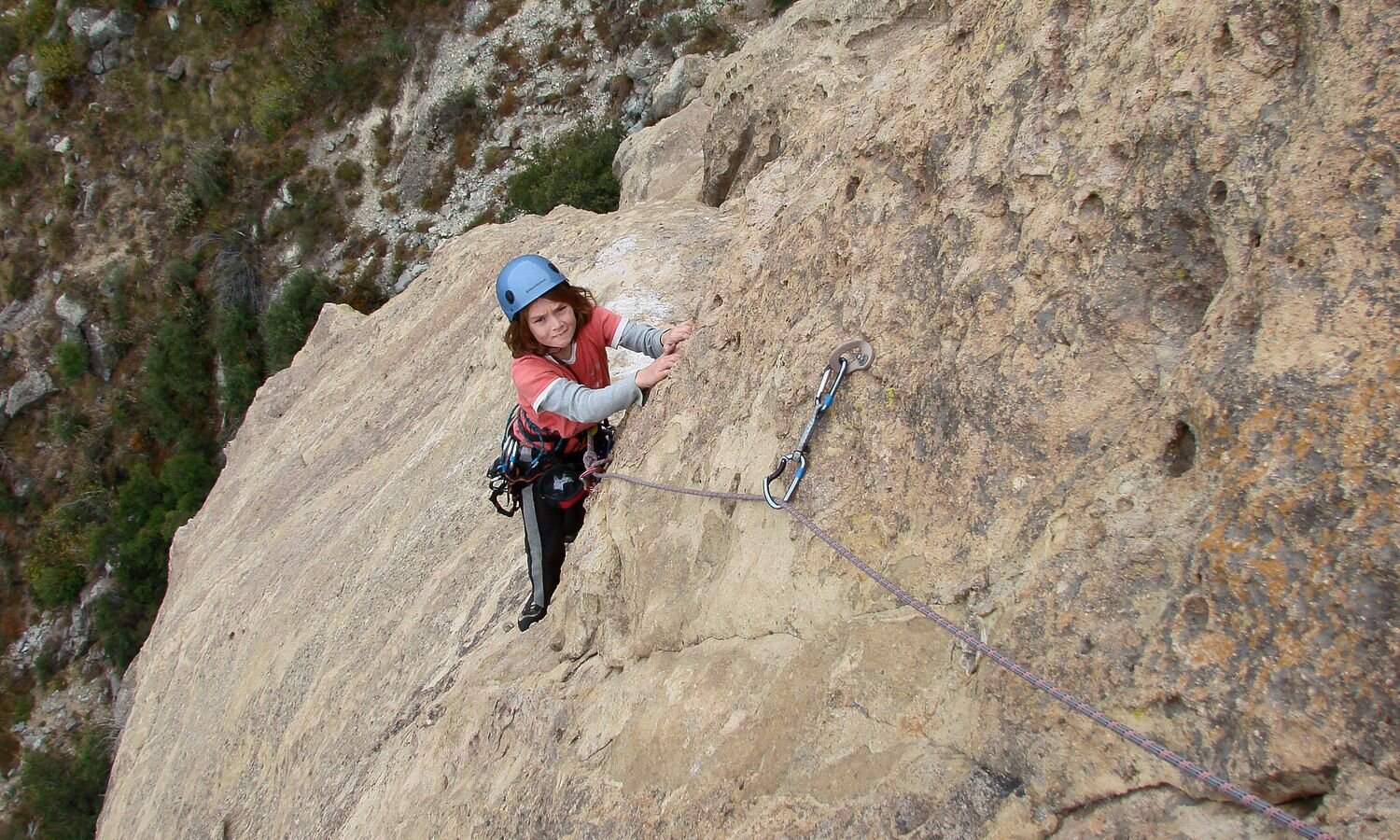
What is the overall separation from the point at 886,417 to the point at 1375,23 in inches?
63.8

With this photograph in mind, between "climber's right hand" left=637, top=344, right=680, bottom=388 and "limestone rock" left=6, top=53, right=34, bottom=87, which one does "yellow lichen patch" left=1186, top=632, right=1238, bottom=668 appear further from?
"limestone rock" left=6, top=53, right=34, bottom=87

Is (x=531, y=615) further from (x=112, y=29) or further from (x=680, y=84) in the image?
(x=112, y=29)

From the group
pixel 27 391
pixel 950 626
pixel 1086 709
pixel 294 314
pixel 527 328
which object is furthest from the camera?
pixel 27 391

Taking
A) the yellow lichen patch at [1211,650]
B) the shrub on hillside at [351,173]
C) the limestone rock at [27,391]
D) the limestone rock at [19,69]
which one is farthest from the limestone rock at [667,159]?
the limestone rock at [19,69]

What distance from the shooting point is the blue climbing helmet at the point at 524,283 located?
418 centimetres

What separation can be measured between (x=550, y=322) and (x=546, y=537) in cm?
151

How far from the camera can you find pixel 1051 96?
Answer: 2.83m

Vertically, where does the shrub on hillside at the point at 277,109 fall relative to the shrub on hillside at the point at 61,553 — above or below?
above

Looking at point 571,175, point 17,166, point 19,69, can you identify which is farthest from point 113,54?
point 571,175

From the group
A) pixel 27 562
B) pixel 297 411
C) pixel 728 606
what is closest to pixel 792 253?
pixel 728 606

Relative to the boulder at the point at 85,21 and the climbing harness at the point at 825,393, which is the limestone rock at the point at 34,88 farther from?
the climbing harness at the point at 825,393

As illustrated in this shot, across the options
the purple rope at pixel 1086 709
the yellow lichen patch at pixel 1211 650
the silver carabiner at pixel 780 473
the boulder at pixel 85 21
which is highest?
the boulder at pixel 85 21

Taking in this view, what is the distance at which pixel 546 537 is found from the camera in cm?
521

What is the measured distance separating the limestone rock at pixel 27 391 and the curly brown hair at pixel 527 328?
3336 cm
